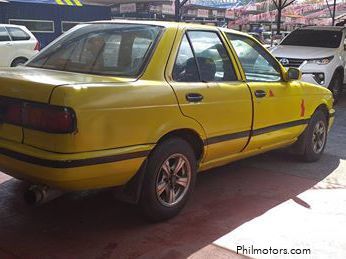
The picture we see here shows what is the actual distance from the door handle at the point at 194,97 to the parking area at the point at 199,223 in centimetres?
100

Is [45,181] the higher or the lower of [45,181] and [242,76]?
the lower

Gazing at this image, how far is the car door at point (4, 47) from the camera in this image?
50.2ft

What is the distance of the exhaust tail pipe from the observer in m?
3.68

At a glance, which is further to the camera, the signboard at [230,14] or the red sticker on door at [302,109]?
the signboard at [230,14]

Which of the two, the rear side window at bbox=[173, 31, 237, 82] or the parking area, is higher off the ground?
the rear side window at bbox=[173, 31, 237, 82]

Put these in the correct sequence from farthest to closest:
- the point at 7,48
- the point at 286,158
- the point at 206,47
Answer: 1. the point at 7,48
2. the point at 286,158
3. the point at 206,47

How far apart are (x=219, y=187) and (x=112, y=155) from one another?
1901 mm

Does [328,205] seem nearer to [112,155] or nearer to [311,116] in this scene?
[311,116]

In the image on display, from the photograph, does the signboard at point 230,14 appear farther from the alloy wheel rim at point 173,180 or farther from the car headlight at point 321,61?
the alloy wheel rim at point 173,180

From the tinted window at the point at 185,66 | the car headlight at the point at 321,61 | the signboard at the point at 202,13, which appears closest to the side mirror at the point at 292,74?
the tinted window at the point at 185,66

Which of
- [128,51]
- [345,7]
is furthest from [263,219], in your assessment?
[345,7]

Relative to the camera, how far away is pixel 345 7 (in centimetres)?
3838

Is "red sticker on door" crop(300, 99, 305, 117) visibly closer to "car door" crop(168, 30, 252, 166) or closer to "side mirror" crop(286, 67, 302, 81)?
"side mirror" crop(286, 67, 302, 81)

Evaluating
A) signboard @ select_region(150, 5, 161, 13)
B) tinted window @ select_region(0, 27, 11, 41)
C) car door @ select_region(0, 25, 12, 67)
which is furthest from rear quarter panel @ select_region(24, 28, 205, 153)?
signboard @ select_region(150, 5, 161, 13)
